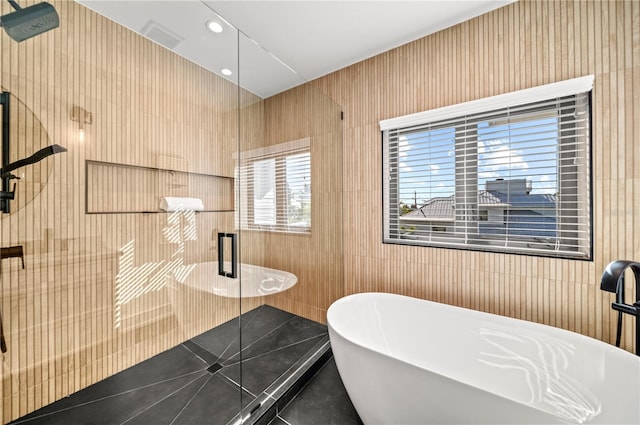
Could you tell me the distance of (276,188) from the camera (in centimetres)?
170

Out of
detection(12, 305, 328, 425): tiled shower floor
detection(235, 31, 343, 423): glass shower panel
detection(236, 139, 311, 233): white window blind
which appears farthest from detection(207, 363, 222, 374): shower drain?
detection(236, 139, 311, 233): white window blind

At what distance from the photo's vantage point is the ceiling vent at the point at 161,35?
1170 millimetres

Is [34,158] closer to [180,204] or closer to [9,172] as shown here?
[9,172]

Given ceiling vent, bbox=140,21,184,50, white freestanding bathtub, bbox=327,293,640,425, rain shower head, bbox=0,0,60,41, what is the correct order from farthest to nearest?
1. ceiling vent, bbox=140,21,184,50
2. white freestanding bathtub, bbox=327,293,640,425
3. rain shower head, bbox=0,0,60,41

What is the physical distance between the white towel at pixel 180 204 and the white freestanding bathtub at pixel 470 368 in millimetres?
1028

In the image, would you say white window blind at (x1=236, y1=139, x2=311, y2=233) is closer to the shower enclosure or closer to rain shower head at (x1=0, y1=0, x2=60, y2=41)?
the shower enclosure

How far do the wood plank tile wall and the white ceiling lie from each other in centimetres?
17

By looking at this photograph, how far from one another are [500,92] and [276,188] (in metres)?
1.75

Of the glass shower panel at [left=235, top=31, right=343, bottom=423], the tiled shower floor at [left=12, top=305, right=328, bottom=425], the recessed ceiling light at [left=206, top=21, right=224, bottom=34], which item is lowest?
the tiled shower floor at [left=12, top=305, right=328, bottom=425]

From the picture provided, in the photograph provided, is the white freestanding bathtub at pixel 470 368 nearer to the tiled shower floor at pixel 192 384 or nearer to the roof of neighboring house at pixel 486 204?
the tiled shower floor at pixel 192 384

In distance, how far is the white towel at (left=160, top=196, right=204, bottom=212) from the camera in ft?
3.95

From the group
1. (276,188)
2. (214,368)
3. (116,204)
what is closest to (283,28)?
(276,188)

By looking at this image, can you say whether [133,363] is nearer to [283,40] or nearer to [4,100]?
[4,100]

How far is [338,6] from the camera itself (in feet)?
5.63
